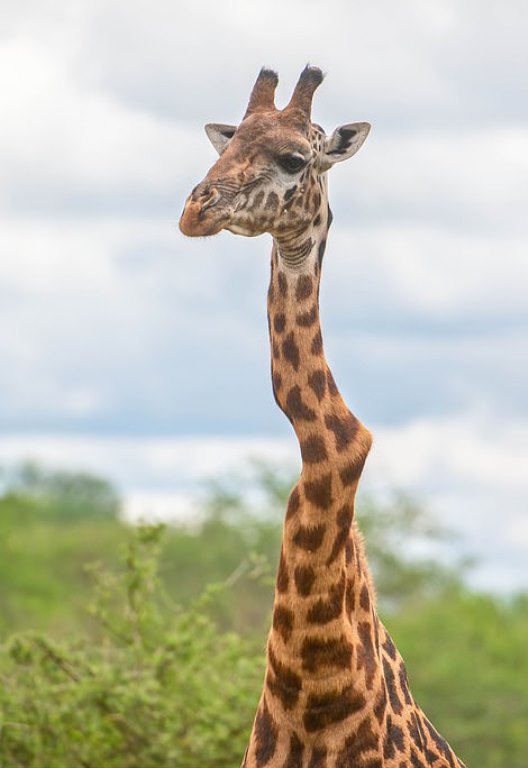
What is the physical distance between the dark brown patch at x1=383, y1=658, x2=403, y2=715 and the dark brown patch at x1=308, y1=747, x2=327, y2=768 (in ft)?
1.51

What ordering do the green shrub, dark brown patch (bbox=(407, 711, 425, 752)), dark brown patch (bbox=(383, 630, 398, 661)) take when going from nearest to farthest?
dark brown patch (bbox=(407, 711, 425, 752)) → dark brown patch (bbox=(383, 630, 398, 661)) → the green shrub

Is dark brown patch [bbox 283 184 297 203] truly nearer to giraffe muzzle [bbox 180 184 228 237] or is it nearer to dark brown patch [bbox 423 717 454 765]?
giraffe muzzle [bbox 180 184 228 237]

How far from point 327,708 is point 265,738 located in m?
0.34

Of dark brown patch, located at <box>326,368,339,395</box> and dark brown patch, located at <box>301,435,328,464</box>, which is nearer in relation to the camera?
dark brown patch, located at <box>301,435,328,464</box>

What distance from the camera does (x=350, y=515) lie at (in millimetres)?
7477

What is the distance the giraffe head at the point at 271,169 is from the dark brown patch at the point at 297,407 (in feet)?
2.16

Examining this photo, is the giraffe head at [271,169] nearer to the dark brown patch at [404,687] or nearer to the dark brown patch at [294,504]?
the dark brown patch at [294,504]

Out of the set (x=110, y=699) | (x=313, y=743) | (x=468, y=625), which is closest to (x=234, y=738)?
(x=110, y=699)

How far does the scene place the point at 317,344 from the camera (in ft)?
24.8

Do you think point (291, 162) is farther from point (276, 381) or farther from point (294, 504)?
point (294, 504)

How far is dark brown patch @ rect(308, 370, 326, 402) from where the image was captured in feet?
24.5

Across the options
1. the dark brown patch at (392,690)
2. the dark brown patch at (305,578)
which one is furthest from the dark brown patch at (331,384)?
the dark brown patch at (392,690)

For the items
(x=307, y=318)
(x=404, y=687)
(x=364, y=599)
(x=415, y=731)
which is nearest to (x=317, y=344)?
(x=307, y=318)

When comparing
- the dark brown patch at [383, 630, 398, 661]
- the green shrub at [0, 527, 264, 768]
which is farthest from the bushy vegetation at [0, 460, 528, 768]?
the dark brown patch at [383, 630, 398, 661]
